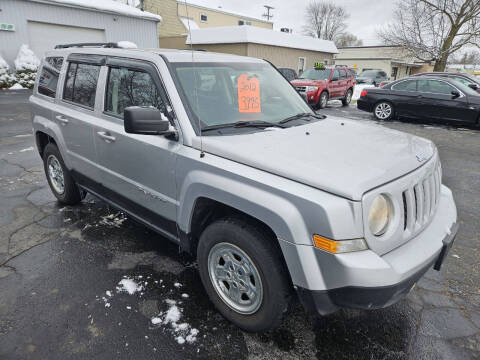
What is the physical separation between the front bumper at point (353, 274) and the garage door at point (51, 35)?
68.5ft

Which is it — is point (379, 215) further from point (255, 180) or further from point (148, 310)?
point (148, 310)

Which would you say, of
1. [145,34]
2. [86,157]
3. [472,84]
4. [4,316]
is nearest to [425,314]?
[4,316]

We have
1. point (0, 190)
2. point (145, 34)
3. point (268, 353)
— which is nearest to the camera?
point (268, 353)

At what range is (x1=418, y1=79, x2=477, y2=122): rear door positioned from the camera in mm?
9781

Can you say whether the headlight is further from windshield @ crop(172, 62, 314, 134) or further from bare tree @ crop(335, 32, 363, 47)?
bare tree @ crop(335, 32, 363, 47)

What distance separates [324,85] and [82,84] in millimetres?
11728

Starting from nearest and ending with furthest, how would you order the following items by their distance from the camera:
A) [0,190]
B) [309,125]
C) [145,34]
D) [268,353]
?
1. [268,353]
2. [309,125]
3. [0,190]
4. [145,34]

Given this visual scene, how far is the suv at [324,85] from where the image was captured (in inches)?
524

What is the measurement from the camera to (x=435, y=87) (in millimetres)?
10273

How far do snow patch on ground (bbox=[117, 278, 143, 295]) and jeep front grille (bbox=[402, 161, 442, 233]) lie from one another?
83.2 inches

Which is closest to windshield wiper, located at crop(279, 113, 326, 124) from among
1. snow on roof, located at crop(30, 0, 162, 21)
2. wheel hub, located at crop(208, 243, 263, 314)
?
wheel hub, located at crop(208, 243, 263, 314)

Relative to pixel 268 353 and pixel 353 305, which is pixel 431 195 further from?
pixel 268 353

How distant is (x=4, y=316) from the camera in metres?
2.46

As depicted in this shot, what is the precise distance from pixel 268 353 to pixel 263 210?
3.28 feet
